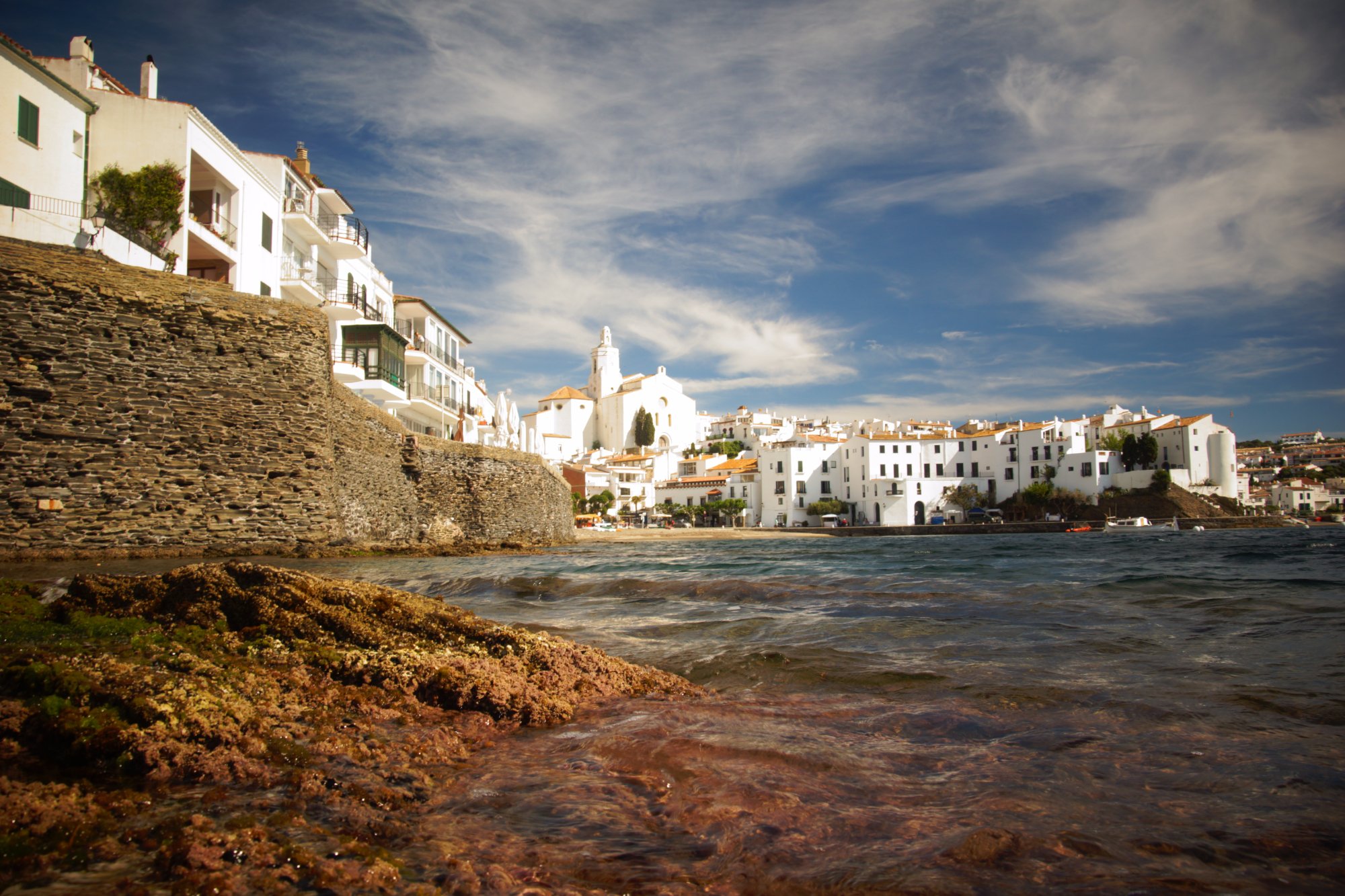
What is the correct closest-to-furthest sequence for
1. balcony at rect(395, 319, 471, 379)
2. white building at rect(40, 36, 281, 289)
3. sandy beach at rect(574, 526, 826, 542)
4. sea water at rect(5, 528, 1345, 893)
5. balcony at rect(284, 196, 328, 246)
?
1. sea water at rect(5, 528, 1345, 893)
2. white building at rect(40, 36, 281, 289)
3. balcony at rect(284, 196, 328, 246)
4. balcony at rect(395, 319, 471, 379)
5. sandy beach at rect(574, 526, 826, 542)

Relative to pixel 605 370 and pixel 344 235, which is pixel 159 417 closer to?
pixel 344 235

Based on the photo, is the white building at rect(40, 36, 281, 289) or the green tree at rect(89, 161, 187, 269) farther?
the white building at rect(40, 36, 281, 289)

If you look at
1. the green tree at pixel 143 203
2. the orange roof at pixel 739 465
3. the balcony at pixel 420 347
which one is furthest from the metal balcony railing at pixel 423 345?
the orange roof at pixel 739 465

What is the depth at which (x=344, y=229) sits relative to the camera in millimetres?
27344

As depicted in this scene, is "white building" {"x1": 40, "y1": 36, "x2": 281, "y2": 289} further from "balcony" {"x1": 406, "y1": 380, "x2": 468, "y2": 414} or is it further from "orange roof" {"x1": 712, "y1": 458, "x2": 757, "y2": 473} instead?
"orange roof" {"x1": 712, "y1": 458, "x2": 757, "y2": 473}

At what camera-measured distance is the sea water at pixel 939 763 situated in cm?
268

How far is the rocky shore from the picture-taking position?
2.30m

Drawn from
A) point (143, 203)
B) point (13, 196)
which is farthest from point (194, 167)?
point (13, 196)

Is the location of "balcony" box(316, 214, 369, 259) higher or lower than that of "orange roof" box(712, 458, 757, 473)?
higher

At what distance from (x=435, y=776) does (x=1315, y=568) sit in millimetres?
20489

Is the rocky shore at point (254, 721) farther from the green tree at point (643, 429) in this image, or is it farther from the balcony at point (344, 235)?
the green tree at point (643, 429)

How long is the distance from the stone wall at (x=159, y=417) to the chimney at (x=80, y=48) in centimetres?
953

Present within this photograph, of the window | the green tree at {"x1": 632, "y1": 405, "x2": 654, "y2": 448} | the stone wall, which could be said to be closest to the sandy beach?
the stone wall

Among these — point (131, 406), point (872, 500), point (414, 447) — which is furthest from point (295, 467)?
point (872, 500)
